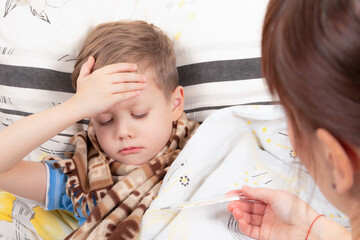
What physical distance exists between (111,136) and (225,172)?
325 mm

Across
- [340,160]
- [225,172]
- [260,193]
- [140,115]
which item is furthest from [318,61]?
[140,115]

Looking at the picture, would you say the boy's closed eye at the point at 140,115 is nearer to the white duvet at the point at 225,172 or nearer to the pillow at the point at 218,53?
the white duvet at the point at 225,172

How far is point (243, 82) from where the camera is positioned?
1412 mm

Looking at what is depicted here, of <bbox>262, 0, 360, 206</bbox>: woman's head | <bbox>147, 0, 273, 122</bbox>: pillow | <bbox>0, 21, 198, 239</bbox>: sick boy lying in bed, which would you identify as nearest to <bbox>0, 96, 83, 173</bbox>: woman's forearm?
<bbox>0, 21, 198, 239</bbox>: sick boy lying in bed

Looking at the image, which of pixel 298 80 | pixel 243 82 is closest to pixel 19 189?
pixel 243 82

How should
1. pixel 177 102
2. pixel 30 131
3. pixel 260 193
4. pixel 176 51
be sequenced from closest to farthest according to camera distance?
pixel 260 193, pixel 30 131, pixel 177 102, pixel 176 51

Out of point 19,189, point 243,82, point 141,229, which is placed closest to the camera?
point 141,229

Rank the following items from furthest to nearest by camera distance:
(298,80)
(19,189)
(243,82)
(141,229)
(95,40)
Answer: (243,82)
(95,40)
(19,189)
(141,229)
(298,80)

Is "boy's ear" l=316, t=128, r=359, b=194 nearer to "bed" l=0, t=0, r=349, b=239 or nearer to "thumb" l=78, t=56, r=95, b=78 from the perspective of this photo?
"bed" l=0, t=0, r=349, b=239

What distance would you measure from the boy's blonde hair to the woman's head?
64 cm

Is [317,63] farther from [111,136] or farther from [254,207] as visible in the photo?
[111,136]

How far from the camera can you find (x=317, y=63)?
→ 56 centimetres

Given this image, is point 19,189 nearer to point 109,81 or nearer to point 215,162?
point 109,81

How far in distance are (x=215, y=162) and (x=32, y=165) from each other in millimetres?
490
